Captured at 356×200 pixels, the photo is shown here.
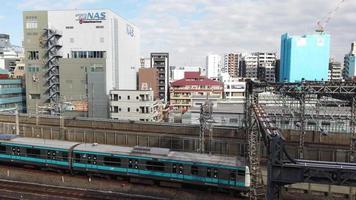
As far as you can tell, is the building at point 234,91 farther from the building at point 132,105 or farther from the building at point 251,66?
the building at point 251,66

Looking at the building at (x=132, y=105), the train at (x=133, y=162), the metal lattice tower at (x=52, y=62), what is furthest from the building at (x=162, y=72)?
the train at (x=133, y=162)

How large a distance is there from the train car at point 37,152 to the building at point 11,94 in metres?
30.4

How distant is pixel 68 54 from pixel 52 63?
3485 millimetres

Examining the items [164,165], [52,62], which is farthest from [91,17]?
[164,165]

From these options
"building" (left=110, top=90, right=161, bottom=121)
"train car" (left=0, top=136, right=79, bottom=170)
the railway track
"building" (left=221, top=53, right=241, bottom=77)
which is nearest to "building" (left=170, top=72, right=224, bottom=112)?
"building" (left=110, top=90, right=161, bottom=121)

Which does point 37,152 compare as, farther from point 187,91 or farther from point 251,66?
point 251,66

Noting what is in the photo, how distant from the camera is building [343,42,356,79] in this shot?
129m

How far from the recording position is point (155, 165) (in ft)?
74.2

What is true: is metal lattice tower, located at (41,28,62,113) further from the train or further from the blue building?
the blue building

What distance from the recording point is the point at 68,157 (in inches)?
979

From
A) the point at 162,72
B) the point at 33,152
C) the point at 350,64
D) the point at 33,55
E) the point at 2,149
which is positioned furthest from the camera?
the point at 350,64

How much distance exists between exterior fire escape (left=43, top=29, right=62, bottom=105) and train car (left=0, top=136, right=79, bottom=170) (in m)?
29.4

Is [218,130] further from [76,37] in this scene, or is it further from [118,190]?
[76,37]

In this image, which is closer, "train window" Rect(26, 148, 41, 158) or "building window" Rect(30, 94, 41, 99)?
"train window" Rect(26, 148, 41, 158)
